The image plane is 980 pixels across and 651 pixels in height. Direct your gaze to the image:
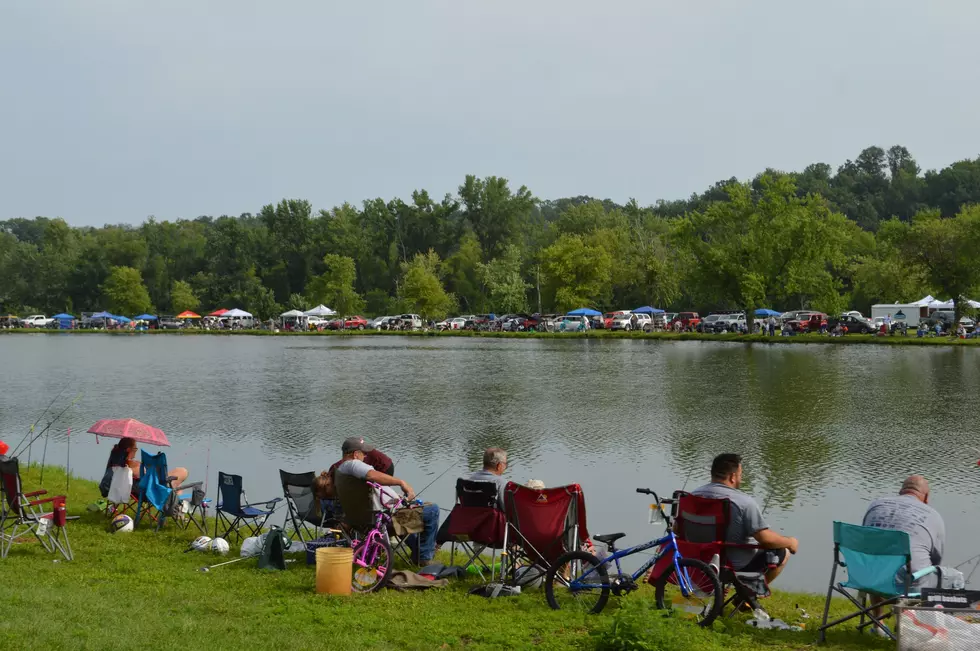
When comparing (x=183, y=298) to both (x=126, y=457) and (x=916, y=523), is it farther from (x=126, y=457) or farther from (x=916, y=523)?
(x=916, y=523)

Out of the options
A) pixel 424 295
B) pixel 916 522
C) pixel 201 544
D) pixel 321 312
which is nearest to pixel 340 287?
pixel 321 312

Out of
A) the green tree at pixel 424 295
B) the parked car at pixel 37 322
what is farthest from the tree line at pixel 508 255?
the parked car at pixel 37 322

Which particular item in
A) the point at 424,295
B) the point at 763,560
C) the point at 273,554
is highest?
the point at 424,295

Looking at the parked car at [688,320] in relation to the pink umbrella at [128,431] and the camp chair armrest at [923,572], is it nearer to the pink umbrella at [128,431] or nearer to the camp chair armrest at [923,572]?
the pink umbrella at [128,431]

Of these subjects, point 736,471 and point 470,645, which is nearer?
point 470,645

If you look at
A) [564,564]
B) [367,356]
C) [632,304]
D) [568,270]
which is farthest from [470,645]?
[632,304]

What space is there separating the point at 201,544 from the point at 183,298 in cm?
10266

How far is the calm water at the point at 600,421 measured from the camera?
1380 centimetres

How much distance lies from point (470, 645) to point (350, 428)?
14958 mm

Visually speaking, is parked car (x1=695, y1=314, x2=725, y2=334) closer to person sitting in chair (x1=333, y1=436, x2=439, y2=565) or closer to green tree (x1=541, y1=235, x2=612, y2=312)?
green tree (x1=541, y1=235, x2=612, y2=312)

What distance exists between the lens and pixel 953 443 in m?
17.4

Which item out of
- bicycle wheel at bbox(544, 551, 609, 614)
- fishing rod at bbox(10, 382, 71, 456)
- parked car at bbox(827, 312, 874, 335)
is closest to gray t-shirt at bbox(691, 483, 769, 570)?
bicycle wheel at bbox(544, 551, 609, 614)

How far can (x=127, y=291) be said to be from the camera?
108312 millimetres

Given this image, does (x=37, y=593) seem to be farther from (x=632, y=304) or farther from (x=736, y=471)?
(x=632, y=304)
